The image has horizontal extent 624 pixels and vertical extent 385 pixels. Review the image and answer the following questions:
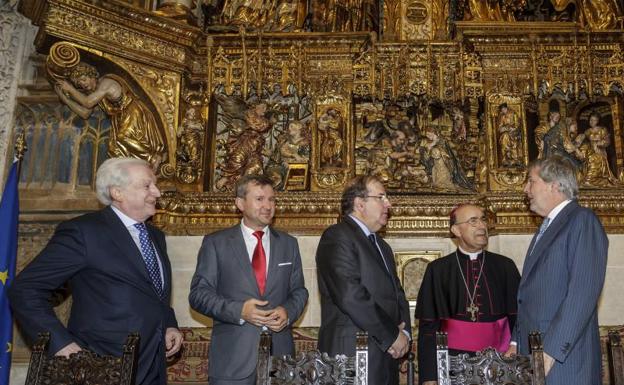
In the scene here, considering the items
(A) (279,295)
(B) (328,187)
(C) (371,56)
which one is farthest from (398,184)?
(A) (279,295)

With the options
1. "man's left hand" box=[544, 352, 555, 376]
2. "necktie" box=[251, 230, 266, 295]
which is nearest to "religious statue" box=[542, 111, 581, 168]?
"necktie" box=[251, 230, 266, 295]

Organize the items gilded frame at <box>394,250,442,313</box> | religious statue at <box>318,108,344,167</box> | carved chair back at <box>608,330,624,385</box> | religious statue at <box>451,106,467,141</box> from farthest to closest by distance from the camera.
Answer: religious statue at <box>451,106,467,141</box>
religious statue at <box>318,108,344,167</box>
gilded frame at <box>394,250,442,313</box>
carved chair back at <box>608,330,624,385</box>

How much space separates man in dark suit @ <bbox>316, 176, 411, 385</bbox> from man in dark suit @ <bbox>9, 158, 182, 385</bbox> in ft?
2.85

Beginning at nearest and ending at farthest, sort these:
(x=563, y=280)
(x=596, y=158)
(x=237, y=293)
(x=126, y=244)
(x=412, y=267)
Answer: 1. (x=563, y=280)
2. (x=126, y=244)
3. (x=237, y=293)
4. (x=412, y=267)
5. (x=596, y=158)

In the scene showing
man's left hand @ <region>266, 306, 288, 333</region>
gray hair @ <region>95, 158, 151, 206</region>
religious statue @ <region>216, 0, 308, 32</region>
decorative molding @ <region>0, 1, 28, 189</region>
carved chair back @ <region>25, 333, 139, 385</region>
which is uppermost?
religious statue @ <region>216, 0, 308, 32</region>

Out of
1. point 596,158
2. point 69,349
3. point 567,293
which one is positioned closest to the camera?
point 69,349

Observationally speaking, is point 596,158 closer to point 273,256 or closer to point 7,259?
point 273,256

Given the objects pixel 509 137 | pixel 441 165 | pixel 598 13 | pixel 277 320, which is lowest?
pixel 277 320

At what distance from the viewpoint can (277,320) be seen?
3.72m

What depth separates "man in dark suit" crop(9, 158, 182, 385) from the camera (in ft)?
10.5

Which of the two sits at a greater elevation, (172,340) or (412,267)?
(412,267)

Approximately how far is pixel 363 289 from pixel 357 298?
Answer: 0.07 metres

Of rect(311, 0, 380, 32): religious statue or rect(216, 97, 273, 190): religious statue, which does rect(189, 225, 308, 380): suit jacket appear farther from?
rect(311, 0, 380, 32): religious statue

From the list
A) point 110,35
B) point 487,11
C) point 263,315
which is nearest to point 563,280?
point 263,315
